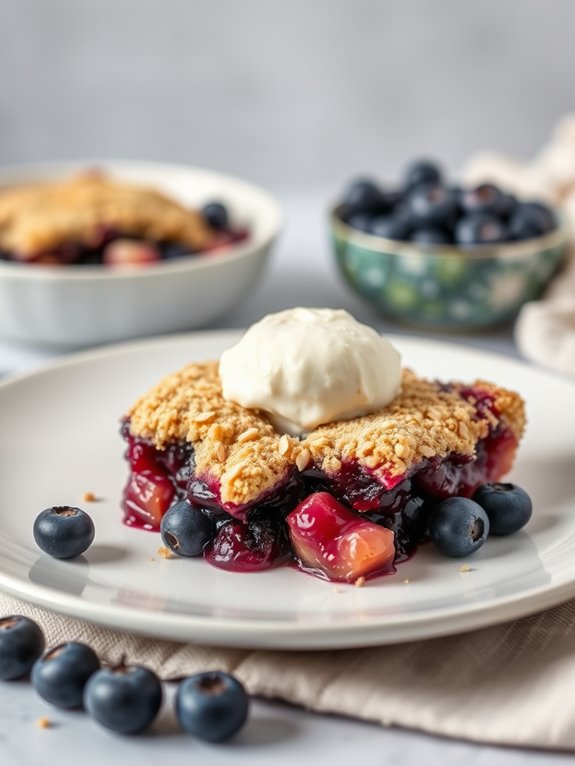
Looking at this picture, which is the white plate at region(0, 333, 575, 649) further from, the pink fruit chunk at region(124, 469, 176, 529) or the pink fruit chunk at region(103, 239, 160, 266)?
the pink fruit chunk at region(103, 239, 160, 266)

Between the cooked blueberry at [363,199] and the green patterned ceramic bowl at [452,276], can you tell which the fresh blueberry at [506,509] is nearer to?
the green patterned ceramic bowl at [452,276]

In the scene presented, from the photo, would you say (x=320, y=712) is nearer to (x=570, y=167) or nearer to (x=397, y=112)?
(x=570, y=167)

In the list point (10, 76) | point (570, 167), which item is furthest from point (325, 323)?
point (10, 76)

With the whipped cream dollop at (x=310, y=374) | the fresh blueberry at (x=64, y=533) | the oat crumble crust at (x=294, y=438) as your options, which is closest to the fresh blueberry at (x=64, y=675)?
the fresh blueberry at (x=64, y=533)

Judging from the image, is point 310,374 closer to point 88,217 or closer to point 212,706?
point 212,706

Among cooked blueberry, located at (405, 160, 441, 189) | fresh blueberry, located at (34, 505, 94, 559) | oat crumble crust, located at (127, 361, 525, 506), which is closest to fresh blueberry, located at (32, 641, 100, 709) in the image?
fresh blueberry, located at (34, 505, 94, 559)

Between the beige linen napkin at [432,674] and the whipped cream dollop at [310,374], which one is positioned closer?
the beige linen napkin at [432,674]

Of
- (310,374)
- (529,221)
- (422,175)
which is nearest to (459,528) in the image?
(310,374)
